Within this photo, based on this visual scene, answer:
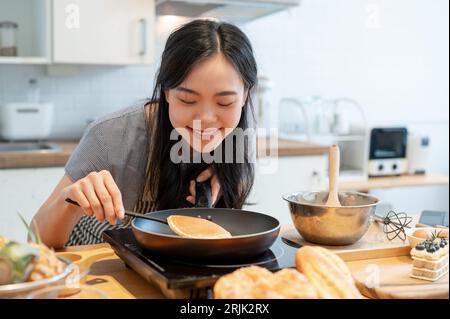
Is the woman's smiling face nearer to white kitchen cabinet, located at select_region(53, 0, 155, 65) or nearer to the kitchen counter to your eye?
the kitchen counter

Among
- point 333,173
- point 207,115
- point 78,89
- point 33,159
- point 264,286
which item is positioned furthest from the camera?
point 78,89

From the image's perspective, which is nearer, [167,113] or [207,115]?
[207,115]

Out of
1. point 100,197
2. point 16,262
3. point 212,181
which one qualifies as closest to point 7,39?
point 212,181

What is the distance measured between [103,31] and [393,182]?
1751 millimetres

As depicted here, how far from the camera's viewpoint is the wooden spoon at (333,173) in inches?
44.3

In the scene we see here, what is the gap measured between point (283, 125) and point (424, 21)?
132cm

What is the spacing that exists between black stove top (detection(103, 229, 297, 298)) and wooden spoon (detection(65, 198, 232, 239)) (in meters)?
0.06

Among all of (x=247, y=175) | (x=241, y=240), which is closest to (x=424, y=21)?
(x=247, y=175)

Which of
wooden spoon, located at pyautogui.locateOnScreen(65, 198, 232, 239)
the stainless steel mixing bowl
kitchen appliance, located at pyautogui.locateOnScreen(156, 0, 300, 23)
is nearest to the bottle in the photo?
kitchen appliance, located at pyautogui.locateOnScreen(156, 0, 300, 23)

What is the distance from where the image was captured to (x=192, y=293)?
844mm

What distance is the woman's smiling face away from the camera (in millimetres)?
1255

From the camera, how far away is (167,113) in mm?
1523

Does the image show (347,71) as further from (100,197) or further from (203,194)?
(100,197)
